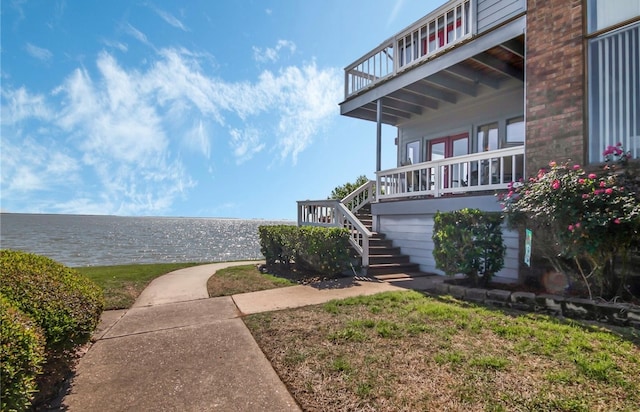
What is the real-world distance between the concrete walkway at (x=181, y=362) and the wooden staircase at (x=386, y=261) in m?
2.25

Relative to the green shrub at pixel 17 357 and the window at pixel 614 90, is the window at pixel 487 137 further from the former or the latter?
the green shrub at pixel 17 357

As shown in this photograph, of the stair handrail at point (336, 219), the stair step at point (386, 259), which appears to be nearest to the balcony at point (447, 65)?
the stair handrail at point (336, 219)

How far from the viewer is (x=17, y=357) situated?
1880 mm

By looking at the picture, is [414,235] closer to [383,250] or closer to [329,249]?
[383,250]

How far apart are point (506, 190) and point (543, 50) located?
2.61m

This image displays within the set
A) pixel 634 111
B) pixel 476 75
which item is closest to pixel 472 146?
pixel 476 75

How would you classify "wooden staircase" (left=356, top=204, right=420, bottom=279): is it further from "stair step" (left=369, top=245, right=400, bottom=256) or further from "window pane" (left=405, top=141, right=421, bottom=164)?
"window pane" (left=405, top=141, right=421, bottom=164)

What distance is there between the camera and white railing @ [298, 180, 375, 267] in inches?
306

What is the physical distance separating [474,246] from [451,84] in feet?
17.6

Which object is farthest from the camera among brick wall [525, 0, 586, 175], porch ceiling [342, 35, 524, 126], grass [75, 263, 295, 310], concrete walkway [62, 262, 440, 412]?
porch ceiling [342, 35, 524, 126]

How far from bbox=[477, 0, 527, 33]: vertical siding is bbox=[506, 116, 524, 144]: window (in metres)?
2.68

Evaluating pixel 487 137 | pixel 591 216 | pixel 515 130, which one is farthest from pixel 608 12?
pixel 487 137

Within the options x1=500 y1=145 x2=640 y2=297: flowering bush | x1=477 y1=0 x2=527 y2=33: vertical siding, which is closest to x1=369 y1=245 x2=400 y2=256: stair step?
x1=500 y1=145 x2=640 y2=297: flowering bush

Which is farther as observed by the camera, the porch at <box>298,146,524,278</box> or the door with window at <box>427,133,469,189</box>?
the door with window at <box>427,133,469,189</box>
